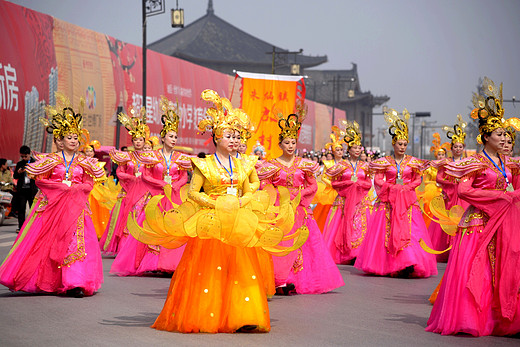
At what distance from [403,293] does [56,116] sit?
4.47m

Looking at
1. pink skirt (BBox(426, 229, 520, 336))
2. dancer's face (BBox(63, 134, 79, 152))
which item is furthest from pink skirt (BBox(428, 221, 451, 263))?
dancer's face (BBox(63, 134, 79, 152))

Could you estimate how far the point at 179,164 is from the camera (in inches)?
441

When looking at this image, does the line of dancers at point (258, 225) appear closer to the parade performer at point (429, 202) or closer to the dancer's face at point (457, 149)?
the parade performer at point (429, 202)

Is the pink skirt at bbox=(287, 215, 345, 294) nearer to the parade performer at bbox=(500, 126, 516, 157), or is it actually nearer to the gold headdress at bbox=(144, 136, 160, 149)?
the parade performer at bbox=(500, 126, 516, 157)

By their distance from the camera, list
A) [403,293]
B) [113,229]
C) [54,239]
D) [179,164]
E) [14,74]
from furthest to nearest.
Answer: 1. [14,74]
2. [113,229]
3. [179,164]
4. [403,293]
5. [54,239]

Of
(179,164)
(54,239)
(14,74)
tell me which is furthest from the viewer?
(14,74)

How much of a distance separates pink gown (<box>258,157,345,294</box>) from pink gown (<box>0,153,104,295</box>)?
2.04 metres

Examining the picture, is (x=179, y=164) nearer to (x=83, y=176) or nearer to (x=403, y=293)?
(x=83, y=176)

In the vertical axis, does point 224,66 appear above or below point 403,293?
above

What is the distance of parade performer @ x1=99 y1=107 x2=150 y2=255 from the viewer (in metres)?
A: 12.3

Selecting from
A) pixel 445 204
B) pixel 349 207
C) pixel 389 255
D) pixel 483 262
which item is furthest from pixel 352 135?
pixel 483 262

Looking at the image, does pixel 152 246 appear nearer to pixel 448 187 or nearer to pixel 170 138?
pixel 170 138

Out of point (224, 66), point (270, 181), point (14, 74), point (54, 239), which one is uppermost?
point (224, 66)

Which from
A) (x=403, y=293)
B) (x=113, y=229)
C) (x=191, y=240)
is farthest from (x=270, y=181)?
(x=113, y=229)
